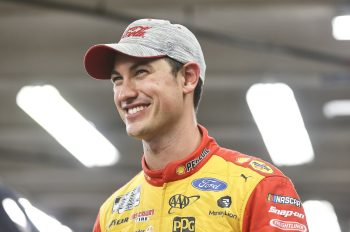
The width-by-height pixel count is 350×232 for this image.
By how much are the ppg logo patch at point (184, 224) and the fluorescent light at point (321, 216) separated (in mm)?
16281

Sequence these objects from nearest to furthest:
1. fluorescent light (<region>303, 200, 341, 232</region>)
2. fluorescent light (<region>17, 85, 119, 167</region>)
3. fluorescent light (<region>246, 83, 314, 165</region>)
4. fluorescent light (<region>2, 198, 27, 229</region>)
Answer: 1. fluorescent light (<region>2, 198, 27, 229</region>)
2. fluorescent light (<region>246, 83, 314, 165</region>)
3. fluorescent light (<region>17, 85, 119, 167</region>)
4. fluorescent light (<region>303, 200, 341, 232</region>)

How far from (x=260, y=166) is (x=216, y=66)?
727cm

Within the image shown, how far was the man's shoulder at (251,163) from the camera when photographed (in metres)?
2.70

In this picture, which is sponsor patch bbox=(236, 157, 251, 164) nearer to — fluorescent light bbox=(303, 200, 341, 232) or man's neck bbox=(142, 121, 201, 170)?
man's neck bbox=(142, 121, 201, 170)

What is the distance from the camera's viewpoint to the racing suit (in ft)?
8.52

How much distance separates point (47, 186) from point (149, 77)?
51.5 ft

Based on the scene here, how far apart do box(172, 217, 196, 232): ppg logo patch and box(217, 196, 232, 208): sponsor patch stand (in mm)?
92

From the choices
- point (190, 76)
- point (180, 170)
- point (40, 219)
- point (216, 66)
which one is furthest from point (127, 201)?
point (216, 66)

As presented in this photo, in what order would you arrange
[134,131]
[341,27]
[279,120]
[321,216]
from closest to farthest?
1. [134,131]
2. [341,27]
3. [279,120]
4. [321,216]

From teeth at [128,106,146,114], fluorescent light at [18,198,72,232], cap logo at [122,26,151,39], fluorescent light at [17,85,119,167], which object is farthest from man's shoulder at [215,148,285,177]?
fluorescent light at [17,85,119,167]

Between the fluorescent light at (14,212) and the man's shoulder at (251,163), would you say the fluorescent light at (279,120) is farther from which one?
the fluorescent light at (14,212)

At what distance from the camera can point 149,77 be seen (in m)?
2.73

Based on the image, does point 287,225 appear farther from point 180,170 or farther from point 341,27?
point 341,27

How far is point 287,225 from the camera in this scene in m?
2.59
